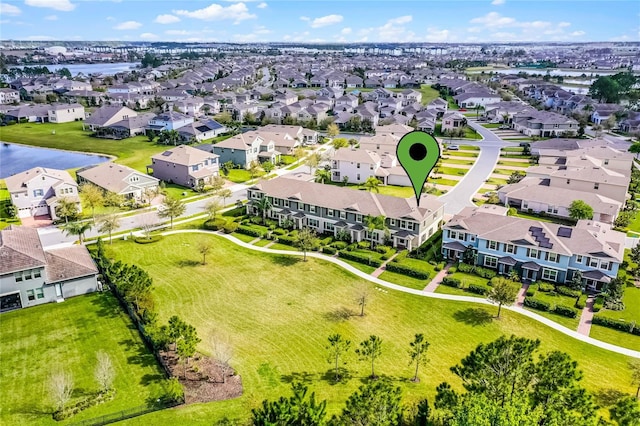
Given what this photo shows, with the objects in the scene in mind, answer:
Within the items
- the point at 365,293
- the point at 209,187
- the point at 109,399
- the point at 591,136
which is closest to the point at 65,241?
the point at 209,187

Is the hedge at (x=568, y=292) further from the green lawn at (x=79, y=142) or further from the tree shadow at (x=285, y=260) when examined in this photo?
the green lawn at (x=79, y=142)

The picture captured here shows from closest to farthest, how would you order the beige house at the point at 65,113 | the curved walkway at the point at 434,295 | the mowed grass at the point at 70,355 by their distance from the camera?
the mowed grass at the point at 70,355
the curved walkway at the point at 434,295
the beige house at the point at 65,113

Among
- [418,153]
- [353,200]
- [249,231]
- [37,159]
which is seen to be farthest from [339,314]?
[37,159]

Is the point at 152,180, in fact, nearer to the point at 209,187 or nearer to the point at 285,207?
the point at 209,187

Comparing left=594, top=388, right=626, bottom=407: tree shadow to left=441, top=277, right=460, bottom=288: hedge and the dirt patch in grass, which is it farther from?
the dirt patch in grass

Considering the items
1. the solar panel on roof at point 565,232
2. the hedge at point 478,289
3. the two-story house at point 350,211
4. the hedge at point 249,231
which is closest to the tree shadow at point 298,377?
the hedge at point 478,289
